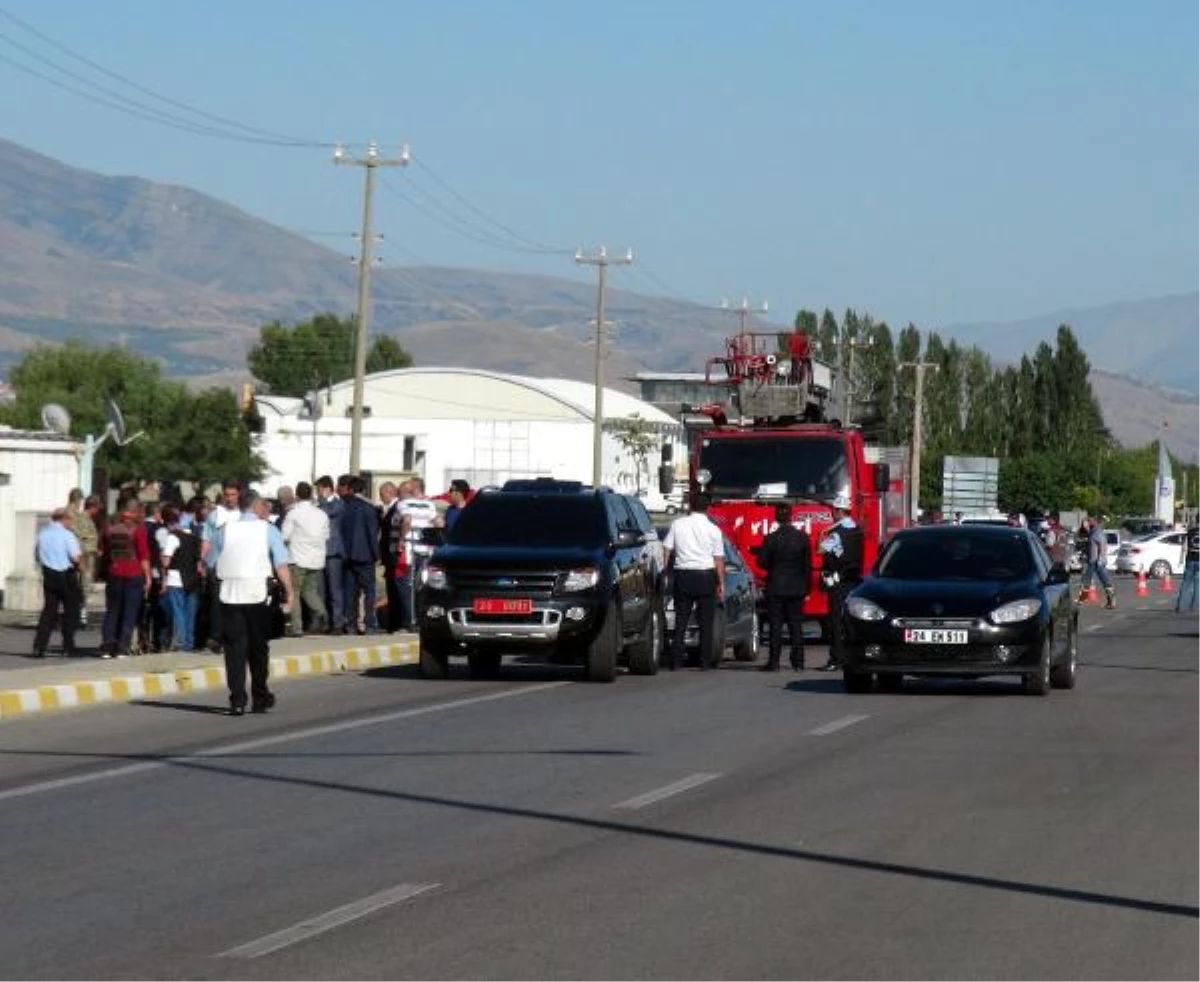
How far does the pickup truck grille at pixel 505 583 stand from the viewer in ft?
87.0

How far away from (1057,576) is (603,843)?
43.5ft

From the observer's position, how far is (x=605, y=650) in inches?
1056

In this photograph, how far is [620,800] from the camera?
15219 millimetres

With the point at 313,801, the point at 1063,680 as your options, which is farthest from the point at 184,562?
the point at 313,801

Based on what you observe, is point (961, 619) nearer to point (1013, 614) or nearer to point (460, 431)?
point (1013, 614)

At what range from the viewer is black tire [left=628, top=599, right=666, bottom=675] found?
2814 cm

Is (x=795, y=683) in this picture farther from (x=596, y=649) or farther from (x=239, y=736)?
(x=239, y=736)

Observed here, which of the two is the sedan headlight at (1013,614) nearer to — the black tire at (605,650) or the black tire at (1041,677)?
the black tire at (1041,677)

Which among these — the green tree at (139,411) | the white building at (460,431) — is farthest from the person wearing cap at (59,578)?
the green tree at (139,411)

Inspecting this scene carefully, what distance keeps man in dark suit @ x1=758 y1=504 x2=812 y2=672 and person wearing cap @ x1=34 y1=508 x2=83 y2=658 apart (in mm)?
7426

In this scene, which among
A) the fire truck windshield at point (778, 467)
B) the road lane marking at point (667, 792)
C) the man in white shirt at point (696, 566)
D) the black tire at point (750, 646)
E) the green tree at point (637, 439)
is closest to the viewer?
the road lane marking at point (667, 792)

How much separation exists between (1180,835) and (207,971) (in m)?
6.12

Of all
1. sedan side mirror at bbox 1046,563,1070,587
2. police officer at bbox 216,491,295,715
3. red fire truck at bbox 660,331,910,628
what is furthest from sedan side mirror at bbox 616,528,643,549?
red fire truck at bbox 660,331,910,628

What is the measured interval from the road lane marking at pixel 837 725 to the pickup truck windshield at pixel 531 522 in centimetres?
585
